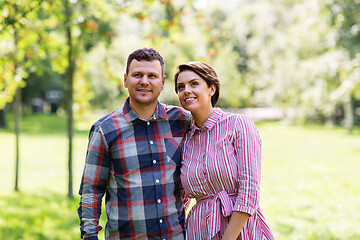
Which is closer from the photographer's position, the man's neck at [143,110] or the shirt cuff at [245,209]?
the shirt cuff at [245,209]

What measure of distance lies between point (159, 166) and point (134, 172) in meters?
0.17

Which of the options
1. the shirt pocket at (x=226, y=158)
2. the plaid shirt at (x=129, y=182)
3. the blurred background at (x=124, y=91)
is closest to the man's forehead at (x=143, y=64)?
the plaid shirt at (x=129, y=182)

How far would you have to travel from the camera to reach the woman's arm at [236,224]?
82.9 inches

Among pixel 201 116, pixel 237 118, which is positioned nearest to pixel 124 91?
pixel 201 116

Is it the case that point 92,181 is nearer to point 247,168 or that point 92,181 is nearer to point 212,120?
point 212,120

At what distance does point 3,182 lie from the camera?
9.32m

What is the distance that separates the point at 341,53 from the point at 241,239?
11858 millimetres

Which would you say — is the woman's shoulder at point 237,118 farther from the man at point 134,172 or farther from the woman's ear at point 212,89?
the man at point 134,172

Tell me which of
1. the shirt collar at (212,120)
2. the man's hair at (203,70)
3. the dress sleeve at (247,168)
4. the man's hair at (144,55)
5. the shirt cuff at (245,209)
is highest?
the man's hair at (144,55)

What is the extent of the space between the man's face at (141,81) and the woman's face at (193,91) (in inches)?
6.8

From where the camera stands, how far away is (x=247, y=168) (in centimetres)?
210

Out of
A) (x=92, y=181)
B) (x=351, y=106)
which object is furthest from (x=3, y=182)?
(x=351, y=106)

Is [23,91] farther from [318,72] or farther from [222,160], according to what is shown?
[222,160]

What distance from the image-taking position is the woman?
211cm
